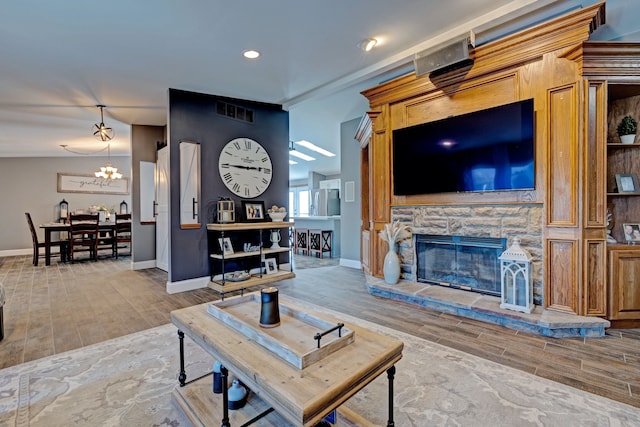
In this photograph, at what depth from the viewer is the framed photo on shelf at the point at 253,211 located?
4.66 meters

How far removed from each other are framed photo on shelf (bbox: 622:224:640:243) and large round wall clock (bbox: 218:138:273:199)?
433 centimetres

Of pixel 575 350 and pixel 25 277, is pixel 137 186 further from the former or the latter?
pixel 575 350

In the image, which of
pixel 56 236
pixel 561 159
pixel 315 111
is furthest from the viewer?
pixel 56 236

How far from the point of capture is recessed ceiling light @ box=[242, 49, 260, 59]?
3221 mm

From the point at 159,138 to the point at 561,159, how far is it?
639cm

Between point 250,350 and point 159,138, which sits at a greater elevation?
point 159,138

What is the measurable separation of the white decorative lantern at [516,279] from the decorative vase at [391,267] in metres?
1.20

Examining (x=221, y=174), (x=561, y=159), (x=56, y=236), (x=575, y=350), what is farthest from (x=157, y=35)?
(x=56, y=236)

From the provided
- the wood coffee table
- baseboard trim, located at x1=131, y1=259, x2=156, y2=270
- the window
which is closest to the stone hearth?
the wood coffee table

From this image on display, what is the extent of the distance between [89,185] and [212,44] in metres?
7.88

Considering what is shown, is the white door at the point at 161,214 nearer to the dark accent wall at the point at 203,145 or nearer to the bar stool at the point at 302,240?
the dark accent wall at the point at 203,145

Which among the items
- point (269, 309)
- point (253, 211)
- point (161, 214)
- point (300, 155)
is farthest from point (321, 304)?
point (300, 155)

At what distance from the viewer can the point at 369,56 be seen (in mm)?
3418

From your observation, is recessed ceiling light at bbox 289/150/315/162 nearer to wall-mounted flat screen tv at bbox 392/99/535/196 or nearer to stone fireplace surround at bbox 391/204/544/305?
wall-mounted flat screen tv at bbox 392/99/535/196
